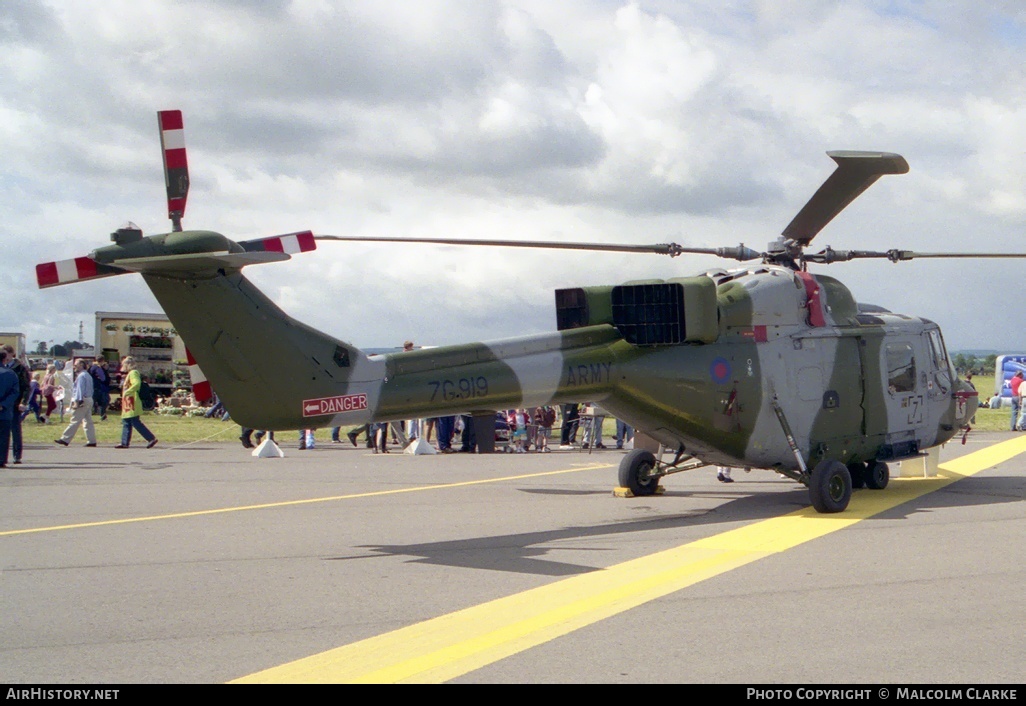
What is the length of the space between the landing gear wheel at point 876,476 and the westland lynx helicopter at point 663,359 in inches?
1.8

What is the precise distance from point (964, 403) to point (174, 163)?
36.5ft

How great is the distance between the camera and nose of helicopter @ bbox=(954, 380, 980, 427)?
14141 mm

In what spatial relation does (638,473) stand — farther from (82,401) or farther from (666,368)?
(82,401)

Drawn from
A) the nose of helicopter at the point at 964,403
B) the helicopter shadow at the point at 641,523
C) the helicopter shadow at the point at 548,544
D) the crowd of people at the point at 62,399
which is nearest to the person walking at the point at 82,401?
the crowd of people at the point at 62,399

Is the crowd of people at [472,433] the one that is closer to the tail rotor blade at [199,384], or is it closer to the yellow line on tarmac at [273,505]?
the yellow line on tarmac at [273,505]

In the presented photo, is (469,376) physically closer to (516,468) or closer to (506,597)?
(506,597)

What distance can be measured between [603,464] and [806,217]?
8495 mm

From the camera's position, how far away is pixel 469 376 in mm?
10234

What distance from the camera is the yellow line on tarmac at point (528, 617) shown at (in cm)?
534

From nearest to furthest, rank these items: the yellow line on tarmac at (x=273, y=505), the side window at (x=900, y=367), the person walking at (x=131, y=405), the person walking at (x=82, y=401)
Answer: the yellow line on tarmac at (x=273, y=505) < the side window at (x=900, y=367) < the person walking at (x=131, y=405) < the person walking at (x=82, y=401)


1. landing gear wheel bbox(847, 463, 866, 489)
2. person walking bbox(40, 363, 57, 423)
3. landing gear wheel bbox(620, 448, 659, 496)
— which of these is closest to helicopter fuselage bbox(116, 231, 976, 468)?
landing gear wheel bbox(847, 463, 866, 489)

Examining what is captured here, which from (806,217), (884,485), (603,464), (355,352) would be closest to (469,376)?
(355,352)

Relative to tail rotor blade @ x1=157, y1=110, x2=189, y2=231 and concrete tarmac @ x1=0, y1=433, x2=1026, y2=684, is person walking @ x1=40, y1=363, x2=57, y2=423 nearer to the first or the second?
A: concrete tarmac @ x1=0, y1=433, x2=1026, y2=684

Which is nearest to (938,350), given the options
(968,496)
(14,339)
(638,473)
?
(968,496)
